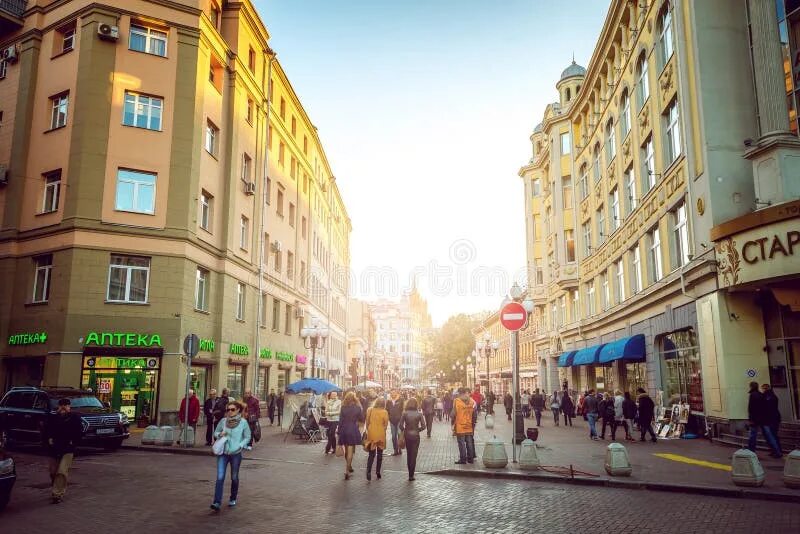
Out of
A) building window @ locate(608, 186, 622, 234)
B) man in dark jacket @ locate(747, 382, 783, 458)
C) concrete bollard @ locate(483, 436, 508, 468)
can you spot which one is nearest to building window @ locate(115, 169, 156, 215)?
concrete bollard @ locate(483, 436, 508, 468)

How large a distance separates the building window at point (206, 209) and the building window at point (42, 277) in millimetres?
6017

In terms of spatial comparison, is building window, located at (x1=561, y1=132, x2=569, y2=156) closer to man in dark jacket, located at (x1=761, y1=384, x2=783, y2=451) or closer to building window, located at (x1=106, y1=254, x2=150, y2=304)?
man in dark jacket, located at (x1=761, y1=384, x2=783, y2=451)

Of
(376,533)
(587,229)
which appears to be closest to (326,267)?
(587,229)

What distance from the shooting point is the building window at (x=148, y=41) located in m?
23.8

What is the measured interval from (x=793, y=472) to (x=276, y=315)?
2843cm

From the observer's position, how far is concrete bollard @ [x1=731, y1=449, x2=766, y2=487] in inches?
404

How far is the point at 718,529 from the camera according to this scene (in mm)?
7762

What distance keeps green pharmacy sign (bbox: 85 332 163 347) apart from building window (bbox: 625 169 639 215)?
20532mm

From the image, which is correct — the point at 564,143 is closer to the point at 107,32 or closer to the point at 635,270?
the point at 635,270

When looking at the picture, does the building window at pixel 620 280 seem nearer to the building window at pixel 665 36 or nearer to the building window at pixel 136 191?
the building window at pixel 665 36

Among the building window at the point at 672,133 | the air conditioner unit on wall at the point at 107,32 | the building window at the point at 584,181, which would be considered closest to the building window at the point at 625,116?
the building window at the point at 672,133

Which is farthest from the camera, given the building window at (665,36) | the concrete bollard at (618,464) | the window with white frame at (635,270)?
the window with white frame at (635,270)

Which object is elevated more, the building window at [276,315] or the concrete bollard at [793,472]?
the building window at [276,315]

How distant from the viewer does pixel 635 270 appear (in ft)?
84.2
